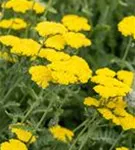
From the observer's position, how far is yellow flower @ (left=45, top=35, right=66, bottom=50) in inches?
101

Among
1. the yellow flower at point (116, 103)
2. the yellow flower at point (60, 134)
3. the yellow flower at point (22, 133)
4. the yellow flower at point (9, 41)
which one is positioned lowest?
the yellow flower at point (60, 134)

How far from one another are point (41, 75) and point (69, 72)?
12 centimetres

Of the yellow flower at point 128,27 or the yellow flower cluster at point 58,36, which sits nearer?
the yellow flower cluster at point 58,36

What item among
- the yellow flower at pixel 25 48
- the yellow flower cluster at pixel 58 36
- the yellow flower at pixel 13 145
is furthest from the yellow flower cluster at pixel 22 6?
the yellow flower at pixel 13 145

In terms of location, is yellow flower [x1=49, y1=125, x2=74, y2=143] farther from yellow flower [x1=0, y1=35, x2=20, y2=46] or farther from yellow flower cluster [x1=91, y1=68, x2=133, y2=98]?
yellow flower [x1=0, y1=35, x2=20, y2=46]

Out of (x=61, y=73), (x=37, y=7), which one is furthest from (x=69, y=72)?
(x=37, y=7)

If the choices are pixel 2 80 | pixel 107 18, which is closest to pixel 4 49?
pixel 2 80

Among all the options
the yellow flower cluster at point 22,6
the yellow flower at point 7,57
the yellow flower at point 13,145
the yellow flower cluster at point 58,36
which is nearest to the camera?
the yellow flower at point 13,145

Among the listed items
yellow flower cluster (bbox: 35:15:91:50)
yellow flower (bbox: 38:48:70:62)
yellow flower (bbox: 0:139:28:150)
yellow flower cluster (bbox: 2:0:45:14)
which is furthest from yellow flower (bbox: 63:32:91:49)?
yellow flower (bbox: 0:139:28:150)

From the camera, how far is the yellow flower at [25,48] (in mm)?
2465

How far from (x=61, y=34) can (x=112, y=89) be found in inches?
16.9

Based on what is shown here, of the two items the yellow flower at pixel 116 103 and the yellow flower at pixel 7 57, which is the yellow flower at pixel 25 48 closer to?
the yellow flower at pixel 7 57

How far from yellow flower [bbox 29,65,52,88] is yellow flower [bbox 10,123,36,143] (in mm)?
190

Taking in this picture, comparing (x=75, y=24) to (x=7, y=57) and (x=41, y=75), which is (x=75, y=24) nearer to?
(x=7, y=57)
